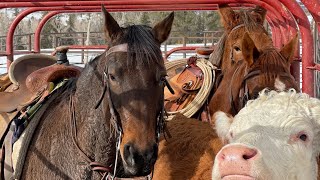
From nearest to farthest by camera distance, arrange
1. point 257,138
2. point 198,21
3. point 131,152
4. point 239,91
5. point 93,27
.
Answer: point 257,138
point 131,152
point 239,91
point 198,21
point 93,27

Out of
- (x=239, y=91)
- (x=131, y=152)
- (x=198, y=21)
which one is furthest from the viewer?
(x=198, y=21)

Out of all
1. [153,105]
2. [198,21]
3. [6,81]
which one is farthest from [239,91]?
[198,21]

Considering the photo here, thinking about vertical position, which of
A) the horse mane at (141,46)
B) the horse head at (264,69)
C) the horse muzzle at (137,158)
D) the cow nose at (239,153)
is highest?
the horse mane at (141,46)

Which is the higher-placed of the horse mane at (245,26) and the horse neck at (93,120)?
the horse mane at (245,26)

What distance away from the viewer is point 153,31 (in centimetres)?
240

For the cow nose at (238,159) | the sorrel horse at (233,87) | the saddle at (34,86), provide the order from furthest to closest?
the saddle at (34,86) → the sorrel horse at (233,87) → the cow nose at (238,159)

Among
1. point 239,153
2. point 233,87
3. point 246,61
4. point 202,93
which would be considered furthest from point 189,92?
point 239,153

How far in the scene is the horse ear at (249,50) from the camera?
2789mm

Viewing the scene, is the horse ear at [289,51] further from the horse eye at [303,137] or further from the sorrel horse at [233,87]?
the horse eye at [303,137]

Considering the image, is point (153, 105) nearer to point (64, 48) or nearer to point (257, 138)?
point (257, 138)

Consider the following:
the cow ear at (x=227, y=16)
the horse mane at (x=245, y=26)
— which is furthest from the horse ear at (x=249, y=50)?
the cow ear at (x=227, y=16)

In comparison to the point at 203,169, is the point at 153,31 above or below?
above

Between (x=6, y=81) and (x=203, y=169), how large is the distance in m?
2.15

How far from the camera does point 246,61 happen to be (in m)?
2.87
